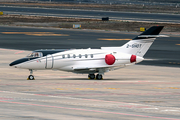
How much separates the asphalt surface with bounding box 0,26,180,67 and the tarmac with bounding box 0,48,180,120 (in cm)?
1825

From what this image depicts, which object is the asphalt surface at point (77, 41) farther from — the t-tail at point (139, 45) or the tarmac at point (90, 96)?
the tarmac at point (90, 96)

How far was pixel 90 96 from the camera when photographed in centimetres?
3594

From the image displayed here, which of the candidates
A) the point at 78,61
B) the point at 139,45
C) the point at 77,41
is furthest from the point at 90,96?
the point at 77,41

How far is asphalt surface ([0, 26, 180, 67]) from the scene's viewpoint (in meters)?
75.3

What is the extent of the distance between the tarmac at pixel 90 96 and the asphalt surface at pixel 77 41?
1825 cm

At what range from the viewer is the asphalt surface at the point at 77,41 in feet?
247

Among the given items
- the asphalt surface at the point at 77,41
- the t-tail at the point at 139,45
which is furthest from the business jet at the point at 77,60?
the asphalt surface at the point at 77,41

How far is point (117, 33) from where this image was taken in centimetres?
12462

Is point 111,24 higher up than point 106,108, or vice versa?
point 111,24

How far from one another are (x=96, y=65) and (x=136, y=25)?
9981cm

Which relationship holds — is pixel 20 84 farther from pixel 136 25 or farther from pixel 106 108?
pixel 136 25

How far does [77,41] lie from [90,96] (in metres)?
65.4

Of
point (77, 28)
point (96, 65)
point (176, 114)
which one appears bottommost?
point (176, 114)

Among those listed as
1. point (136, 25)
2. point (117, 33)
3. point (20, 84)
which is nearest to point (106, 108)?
point (20, 84)
